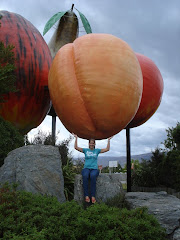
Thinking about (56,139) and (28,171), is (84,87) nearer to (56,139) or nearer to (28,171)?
(28,171)

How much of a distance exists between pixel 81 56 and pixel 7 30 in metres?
3.01

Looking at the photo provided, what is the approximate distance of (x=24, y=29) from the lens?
27.9ft

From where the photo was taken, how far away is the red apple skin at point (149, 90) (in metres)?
8.54

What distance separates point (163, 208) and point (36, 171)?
8.44 ft

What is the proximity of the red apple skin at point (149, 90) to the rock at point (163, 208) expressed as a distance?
293cm

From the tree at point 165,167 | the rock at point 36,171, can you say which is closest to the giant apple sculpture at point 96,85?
the rock at point 36,171

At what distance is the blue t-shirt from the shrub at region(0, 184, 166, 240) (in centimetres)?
166

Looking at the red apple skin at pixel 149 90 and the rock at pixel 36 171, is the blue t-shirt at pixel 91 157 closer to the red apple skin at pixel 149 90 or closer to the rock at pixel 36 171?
the rock at pixel 36 171

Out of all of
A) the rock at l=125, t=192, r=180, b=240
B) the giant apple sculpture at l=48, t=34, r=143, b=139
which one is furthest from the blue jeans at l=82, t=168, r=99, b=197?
the giant apple sculpture at l=48, t=34, r=143, b=139

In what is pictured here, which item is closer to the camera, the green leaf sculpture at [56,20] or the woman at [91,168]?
the woman at [91,168]

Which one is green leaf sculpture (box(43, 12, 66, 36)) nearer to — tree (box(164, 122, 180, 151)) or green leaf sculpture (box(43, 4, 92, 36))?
green leaf sculpture (box(43, 4, 92, 36))

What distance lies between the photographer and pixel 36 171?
5.63 meters

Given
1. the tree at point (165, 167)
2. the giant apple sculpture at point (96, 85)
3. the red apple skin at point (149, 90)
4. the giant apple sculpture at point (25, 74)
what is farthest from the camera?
the tree at point (165, 167)

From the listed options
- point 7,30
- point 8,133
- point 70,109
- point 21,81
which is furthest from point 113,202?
point 7,30
